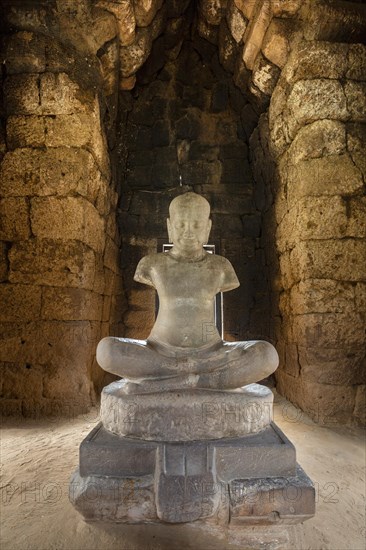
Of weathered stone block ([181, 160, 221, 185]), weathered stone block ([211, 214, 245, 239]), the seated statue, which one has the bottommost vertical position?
the seated statue

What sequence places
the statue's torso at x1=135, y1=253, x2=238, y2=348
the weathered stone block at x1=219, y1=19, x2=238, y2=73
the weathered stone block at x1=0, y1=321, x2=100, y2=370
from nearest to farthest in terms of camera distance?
the statue's torso at x1=135, y1=253, x2=238, y2=348
the weathered stone block at x1=0, y1=321, x2=100, y2=370
the weathered stone block at x1=219, y1=19, x2=238, y2=73

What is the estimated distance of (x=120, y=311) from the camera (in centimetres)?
542

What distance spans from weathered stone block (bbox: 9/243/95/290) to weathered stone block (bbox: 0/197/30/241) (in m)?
0.10

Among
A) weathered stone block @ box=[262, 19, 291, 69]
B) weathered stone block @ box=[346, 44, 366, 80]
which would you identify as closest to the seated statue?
weathered stone block @ box=[346, 44, 366, 80]

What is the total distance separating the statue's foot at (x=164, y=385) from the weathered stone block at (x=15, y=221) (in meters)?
2.41

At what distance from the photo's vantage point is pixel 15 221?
12.3 ft

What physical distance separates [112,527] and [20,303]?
2.49m

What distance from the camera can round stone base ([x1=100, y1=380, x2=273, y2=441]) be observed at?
1990 millimetres

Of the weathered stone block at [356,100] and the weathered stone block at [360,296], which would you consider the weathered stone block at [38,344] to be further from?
the weathered stone block at [356,100]

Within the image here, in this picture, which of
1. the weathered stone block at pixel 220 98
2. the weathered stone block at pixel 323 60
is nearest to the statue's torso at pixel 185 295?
the weathered stone block at pixel 323 60

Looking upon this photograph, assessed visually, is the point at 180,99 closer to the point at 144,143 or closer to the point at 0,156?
the point at 144,143

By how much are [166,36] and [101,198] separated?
3.13 metres

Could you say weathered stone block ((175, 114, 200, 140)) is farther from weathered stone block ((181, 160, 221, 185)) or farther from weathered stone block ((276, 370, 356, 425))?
weathered stone block ((276, 370, 356, 425))

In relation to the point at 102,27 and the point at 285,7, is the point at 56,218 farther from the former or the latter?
the point at 285,7
